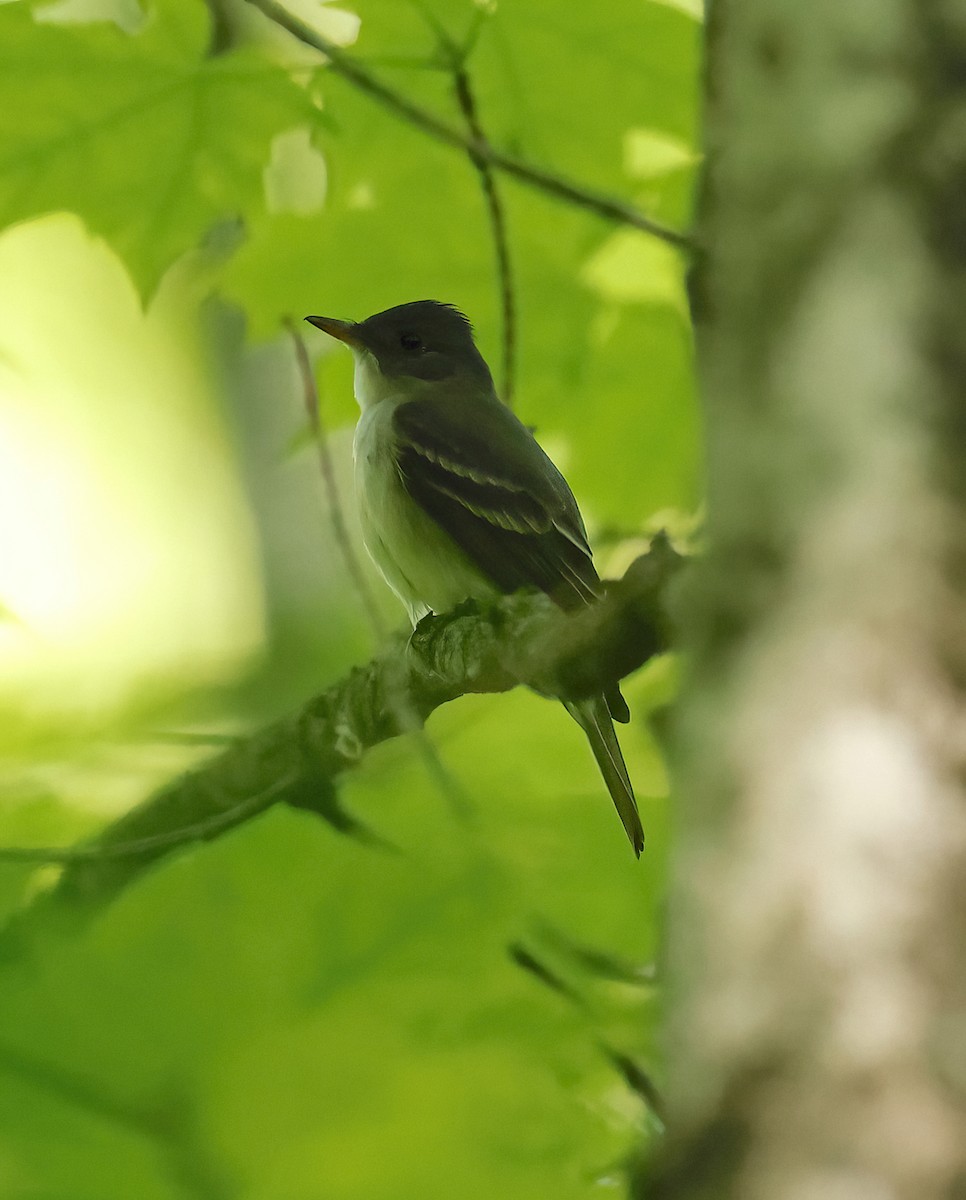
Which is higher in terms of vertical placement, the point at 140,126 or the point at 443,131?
the point at 140,126

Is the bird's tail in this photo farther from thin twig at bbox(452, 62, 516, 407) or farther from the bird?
thin twig at bbox(452, 62, 516, 407)

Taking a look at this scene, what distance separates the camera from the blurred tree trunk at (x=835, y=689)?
1.85 feet

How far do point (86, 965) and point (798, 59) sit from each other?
872mm

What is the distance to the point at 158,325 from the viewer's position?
8.04 m

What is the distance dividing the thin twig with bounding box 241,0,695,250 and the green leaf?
0.17m

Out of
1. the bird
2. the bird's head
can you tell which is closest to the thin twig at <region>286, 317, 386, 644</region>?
the bird

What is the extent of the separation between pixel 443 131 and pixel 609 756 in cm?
114

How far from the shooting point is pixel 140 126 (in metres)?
2.04

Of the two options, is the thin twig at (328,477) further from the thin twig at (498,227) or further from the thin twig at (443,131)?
the thin twig at (443,131)

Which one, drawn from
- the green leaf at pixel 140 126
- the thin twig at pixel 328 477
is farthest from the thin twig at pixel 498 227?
the thin twig at pixel 328 477

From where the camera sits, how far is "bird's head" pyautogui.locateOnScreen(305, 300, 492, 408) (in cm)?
383

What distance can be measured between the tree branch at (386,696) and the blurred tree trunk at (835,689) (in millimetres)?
366

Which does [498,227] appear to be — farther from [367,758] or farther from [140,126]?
[367,758]

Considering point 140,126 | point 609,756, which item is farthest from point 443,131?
point 609,756
